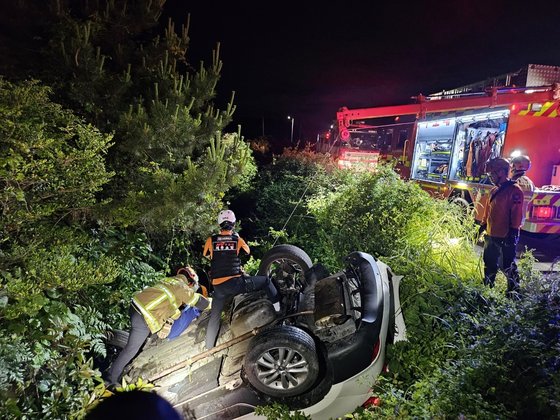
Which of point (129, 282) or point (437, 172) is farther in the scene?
point (437, 172)

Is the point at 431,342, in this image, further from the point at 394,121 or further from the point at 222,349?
the point at 394,121

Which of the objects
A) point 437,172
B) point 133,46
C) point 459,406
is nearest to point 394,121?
point 437,172

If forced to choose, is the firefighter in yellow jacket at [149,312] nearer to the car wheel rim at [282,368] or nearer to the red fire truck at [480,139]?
the car wheel rim at [282,368]

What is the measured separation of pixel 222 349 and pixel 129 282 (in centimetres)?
179

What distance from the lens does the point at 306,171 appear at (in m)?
9.69

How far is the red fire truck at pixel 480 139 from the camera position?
6828 mm

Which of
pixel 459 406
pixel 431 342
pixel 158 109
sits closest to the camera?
pixel 459 406

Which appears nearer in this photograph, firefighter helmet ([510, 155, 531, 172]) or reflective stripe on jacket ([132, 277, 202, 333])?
reflective stripe on jacket ([132, 277, 202, 333])

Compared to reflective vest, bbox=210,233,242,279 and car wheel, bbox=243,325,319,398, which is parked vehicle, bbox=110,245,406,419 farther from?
reflective vest, bbox=210,233,242,279

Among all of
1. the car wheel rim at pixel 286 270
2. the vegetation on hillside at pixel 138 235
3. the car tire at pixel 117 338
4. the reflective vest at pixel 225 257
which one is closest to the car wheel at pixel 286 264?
the car wheel rim at pixel 286 270

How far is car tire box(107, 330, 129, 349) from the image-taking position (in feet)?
12.2

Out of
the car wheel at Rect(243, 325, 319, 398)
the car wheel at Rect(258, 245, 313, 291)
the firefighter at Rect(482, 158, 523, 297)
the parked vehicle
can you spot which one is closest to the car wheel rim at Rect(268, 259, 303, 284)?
the car wheel at Rect(258, 245, 313, 291)

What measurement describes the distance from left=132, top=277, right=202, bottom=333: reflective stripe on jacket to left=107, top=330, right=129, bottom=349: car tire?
2.28ft

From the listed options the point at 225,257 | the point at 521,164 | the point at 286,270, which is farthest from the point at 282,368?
the point at 521,164
